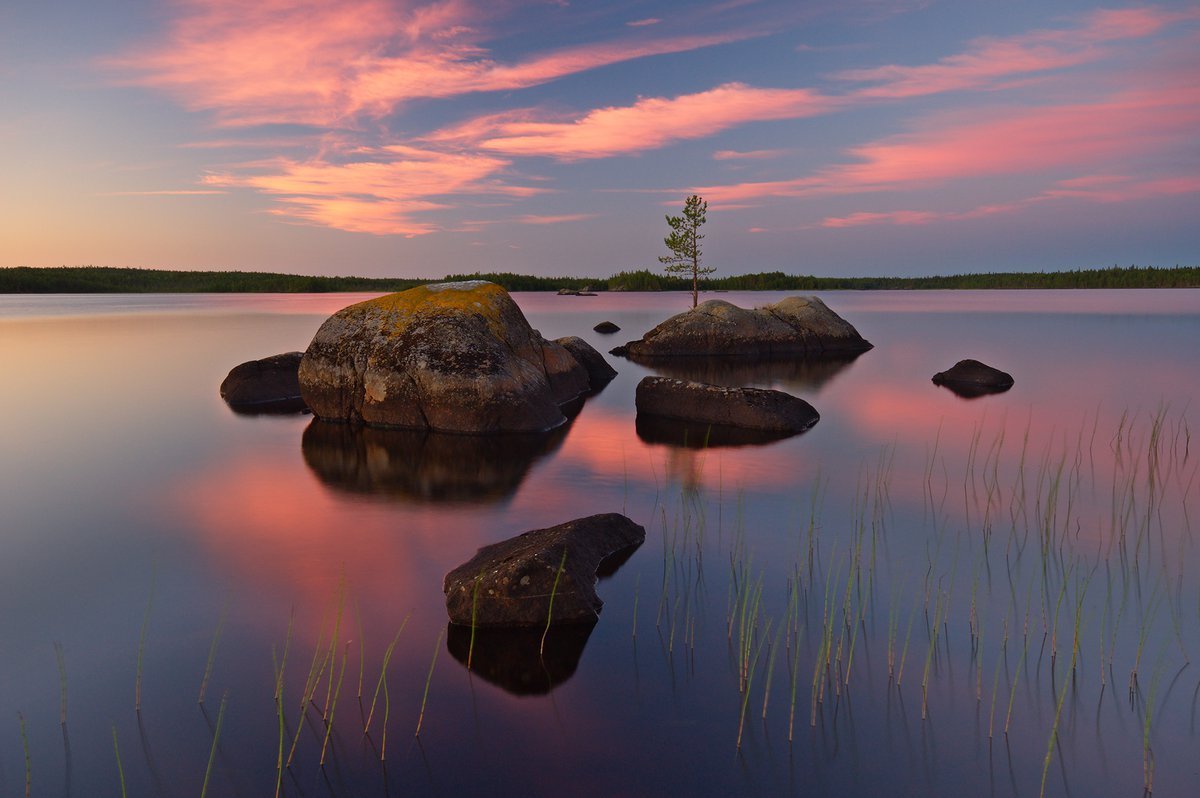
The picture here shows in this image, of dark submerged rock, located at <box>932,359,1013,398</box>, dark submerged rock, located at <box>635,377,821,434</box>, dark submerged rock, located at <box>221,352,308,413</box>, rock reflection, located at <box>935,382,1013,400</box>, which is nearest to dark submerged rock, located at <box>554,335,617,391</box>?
dark submerged rock, located at <box>635,377,821,434</box>

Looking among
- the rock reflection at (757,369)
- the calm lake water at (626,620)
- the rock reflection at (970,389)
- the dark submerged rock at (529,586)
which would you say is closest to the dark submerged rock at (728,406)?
the calm lake water at (626,620)

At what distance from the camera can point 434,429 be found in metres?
14.2

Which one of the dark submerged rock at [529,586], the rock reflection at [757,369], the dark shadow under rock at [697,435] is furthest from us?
the rock reflection at [757,369]

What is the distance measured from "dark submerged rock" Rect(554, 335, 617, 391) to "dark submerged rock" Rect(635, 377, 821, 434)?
5.21 m

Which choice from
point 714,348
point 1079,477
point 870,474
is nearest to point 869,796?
point 870,474

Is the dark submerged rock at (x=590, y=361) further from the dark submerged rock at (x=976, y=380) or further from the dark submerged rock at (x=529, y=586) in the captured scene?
the dark submerged rock at (x=529, y=586)

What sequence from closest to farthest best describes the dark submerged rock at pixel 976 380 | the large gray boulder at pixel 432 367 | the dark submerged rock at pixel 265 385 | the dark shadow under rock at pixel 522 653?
the dark shadow under rock at pixel 522 653 → the large gray boulder at pixel 432 367 → the dark submerged rock at pixel 265 385 → the dark submerged rock at pixel 976 380

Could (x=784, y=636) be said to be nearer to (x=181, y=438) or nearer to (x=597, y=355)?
(x=181, y=438)

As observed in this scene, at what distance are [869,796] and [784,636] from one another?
1.76 meters

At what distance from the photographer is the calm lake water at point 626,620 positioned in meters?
4.54

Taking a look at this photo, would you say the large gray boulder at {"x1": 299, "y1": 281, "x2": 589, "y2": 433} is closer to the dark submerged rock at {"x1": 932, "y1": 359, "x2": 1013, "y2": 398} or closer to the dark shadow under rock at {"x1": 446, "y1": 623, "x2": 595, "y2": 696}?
the dark shadow under rock at {"x1": 446, "y1": 623, "x2": 595, "y2": 696}

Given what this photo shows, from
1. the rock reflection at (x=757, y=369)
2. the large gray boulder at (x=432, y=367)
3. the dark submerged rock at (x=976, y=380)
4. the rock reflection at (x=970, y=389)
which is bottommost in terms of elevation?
the rock reflection at (x=757, y=369)

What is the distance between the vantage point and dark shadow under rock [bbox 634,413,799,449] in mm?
13609

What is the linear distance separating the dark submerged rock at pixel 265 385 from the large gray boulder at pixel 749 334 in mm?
14552
